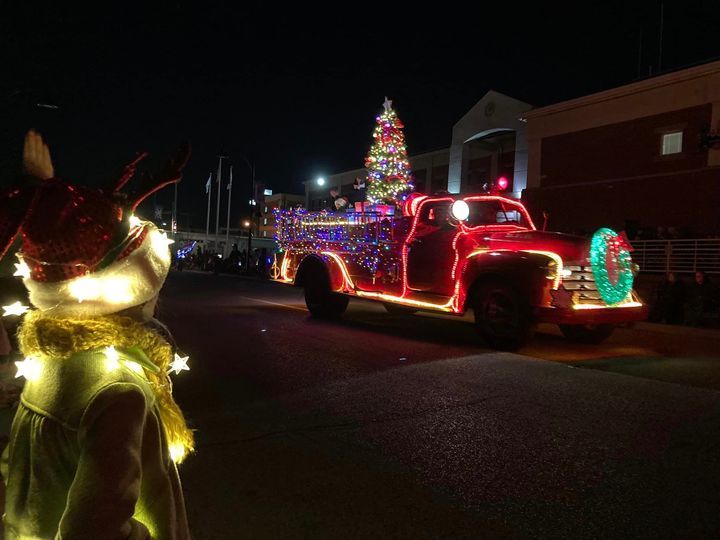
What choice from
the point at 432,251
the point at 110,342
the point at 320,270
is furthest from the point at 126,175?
the point at 320,270

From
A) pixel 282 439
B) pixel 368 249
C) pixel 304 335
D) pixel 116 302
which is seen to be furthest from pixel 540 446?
pixel 368 249

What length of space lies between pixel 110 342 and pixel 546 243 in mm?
7599

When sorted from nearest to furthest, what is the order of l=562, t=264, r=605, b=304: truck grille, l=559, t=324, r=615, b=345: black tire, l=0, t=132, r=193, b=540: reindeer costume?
l=0, t=132, r=193, b=540: reindeer costume → l=562, t=264, r=605, b=304: truck grille → l=559, t=324, r=615, b=345: black tire

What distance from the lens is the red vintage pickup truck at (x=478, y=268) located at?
7914 mm

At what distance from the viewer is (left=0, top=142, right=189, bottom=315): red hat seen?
4.75ft

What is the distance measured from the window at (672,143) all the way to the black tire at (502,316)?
15427 mm

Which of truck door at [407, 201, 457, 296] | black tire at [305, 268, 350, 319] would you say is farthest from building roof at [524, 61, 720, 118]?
black tire at [305, 268, 350, 319]

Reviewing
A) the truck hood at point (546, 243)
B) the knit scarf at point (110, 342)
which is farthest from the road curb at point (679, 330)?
the knit scarf at point (110, 342)

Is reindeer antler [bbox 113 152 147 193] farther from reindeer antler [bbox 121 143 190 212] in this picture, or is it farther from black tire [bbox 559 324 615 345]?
black tire [bbox 559 324 615 345]

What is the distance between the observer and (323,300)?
1212 cm

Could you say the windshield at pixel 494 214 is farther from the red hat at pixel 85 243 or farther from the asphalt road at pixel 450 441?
the red hat at pixel 85 243

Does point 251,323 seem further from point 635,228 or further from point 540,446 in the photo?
point 635,228

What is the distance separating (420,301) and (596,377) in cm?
355

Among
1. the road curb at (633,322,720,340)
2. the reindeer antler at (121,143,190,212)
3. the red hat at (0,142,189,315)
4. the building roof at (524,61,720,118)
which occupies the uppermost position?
the building roof at (524,61,720,118)
